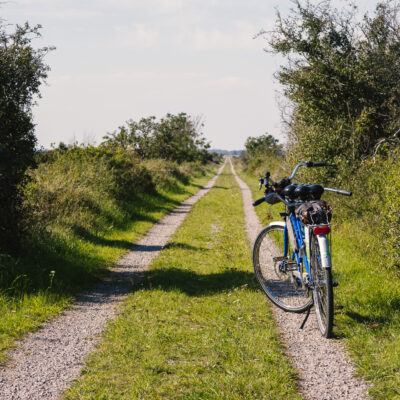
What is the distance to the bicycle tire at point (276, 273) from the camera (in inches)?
216

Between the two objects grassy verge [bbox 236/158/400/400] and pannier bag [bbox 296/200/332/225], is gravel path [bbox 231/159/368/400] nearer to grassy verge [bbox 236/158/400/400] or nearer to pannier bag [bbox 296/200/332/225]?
grassy verge [bbox 236/158/400/400]

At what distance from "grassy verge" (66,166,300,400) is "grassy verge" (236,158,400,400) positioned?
765mm

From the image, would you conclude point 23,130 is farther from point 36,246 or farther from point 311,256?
point 311,256

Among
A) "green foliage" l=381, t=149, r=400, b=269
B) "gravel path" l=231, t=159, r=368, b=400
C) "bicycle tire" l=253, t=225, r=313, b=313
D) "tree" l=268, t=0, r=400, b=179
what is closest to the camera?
"gravel path" l=231, t=159, r=368, b=400

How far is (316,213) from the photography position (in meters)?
4.57

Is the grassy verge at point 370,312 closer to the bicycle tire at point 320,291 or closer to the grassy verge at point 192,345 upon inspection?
the bicycle tire at point 320,291

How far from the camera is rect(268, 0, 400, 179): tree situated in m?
11.5

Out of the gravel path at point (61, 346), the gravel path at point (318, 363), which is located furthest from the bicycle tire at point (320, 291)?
the gravel path at point (61, 346)

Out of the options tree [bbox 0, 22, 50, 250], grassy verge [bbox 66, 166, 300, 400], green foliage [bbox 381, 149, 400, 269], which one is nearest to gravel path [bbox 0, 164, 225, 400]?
grassy verge [bbox 66, 166, 300, 400]

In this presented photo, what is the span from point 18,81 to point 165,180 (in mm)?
17291

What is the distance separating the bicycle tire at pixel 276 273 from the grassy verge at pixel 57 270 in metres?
2.96

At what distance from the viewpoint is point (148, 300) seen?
6047 millimetres

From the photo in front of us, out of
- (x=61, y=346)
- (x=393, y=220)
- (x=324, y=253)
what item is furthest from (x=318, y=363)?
(x=393, y=220)

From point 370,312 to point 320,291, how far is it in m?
0.85
